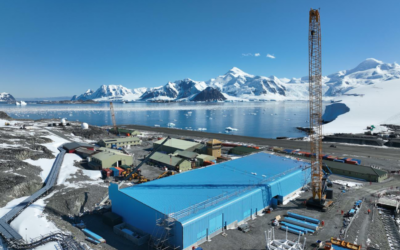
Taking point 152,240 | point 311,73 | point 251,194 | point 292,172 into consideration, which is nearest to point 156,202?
point 152,240

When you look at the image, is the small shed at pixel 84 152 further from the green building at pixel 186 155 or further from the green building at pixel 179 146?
the green building at pixel 186 155

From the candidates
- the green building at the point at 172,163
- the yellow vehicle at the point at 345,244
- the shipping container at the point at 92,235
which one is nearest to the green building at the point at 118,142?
the green building at the point at 172,163

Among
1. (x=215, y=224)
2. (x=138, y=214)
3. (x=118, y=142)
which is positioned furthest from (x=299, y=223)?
(x=118, y=142)

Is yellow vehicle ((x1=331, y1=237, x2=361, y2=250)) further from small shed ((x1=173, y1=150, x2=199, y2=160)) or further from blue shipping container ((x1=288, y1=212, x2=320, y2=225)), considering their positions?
small shed ((x1=173, y1=150, x2=199, y2=160))

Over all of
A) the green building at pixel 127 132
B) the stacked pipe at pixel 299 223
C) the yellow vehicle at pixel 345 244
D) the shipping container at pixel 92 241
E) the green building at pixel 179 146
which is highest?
the green building at pixel 127 132

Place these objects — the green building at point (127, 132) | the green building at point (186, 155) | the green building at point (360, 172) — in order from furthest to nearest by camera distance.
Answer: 1. the green building at point (127, 132)
2. the green building at point (186, 155)
3. the green building at point (360, 172)

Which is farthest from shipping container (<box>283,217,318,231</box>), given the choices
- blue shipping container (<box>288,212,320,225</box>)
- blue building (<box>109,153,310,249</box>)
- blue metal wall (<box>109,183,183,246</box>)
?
blue metal wall (<box>109,183,183,246</box>)
